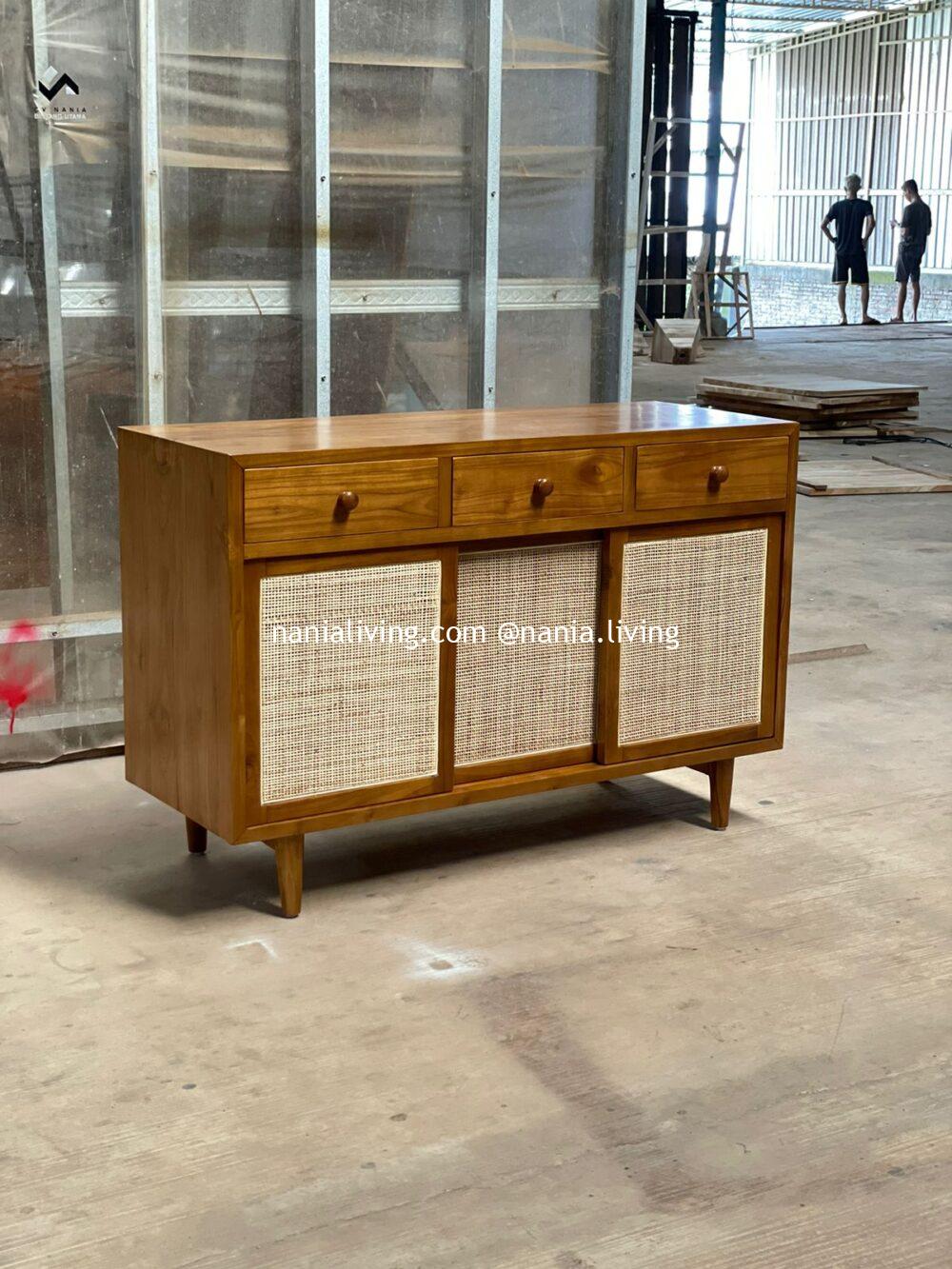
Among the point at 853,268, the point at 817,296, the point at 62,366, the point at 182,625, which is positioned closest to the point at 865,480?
the point at 62,366

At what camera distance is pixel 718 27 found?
17.0 m

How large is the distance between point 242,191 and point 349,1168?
2.51 m

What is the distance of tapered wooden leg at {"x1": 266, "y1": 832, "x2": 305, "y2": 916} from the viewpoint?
2855mm

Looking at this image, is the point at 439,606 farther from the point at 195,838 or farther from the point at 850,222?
the point at 850,222

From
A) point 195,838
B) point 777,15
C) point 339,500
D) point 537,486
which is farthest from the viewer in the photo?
point 777,15

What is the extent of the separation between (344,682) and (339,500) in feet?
1.15

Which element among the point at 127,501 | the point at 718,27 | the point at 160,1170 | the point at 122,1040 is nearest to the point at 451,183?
the point at 127,501

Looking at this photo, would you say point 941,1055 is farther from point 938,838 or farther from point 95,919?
point 95,919

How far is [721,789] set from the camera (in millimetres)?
3383

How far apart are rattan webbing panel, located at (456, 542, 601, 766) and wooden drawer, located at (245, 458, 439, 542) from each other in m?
0.19

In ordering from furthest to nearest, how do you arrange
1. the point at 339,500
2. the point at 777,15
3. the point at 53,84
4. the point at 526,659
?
the point at 777,15 < the point at 53,84 < the point at 526,659 < the point at 339,500

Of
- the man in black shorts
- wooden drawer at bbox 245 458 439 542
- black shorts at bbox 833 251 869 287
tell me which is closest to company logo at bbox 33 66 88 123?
wooden drawer at bbox 245 458 439 542

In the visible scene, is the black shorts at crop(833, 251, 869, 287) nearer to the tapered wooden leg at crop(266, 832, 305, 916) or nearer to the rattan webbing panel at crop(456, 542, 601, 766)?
the rattan webbing panel at crop(456, 542, 601, 766)

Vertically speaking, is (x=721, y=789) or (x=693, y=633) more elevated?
(x=693, y=633)
